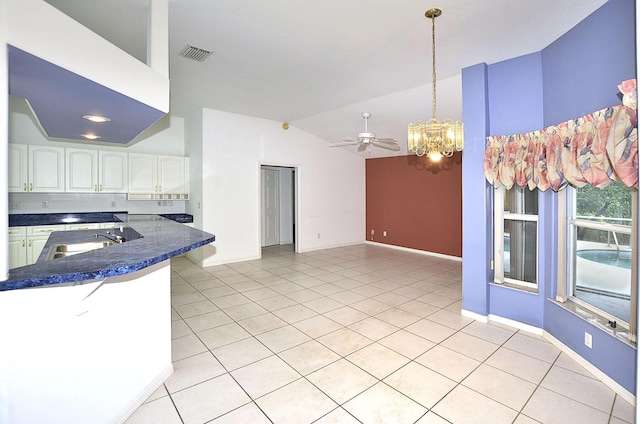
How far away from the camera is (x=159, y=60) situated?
7.85 ft

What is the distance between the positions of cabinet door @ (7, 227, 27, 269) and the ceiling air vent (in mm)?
3536

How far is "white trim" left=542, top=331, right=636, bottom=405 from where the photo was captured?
2037mm

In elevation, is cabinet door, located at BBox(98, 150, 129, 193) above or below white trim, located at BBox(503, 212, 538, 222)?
above

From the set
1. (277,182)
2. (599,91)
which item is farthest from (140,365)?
(277,182)

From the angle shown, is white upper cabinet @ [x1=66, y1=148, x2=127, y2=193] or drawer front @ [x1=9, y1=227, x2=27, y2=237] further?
white upper cabinet @ [x1=66, y1=148, x2=127, y2=193]

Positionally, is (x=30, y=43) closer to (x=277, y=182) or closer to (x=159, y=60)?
(x=159, y=60)

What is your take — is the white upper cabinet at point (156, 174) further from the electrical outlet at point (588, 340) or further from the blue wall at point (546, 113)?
the electrical outlet at point (588, 340)

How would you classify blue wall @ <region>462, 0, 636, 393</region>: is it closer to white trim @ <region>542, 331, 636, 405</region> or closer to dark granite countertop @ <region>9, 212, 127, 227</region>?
white trim @ <region>542, 331, 636, 405</region>

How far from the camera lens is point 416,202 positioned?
7023 millimetres

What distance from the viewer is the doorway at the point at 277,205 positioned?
7793mm

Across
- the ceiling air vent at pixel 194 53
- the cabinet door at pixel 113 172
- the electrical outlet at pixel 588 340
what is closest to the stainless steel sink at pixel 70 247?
the ceiling air vent at pixel 194 53

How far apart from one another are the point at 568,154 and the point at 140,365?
3527 mm

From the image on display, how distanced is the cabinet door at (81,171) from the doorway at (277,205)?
3489 millimetres

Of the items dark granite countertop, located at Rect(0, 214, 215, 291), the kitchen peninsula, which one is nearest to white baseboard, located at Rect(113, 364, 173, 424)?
the kitchen peninsula
